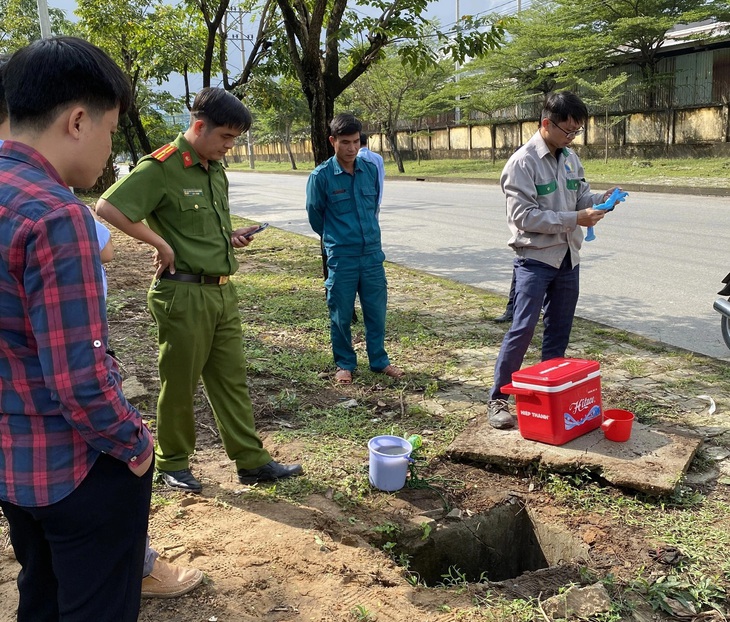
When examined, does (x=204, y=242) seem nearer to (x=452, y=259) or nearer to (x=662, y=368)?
(x=662, y=368)

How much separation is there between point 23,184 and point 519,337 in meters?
3.12

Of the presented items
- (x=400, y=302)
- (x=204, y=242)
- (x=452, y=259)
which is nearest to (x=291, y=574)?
(x=204, y=242)

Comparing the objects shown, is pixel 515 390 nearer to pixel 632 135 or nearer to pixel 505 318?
pixel 505 318

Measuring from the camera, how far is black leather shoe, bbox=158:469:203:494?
3.46 meters

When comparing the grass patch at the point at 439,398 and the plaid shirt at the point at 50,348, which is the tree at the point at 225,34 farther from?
the plaid shirt at the point at 50,348

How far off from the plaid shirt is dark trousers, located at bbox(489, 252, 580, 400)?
2.83 meters

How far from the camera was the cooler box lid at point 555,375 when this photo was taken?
359 centimetres

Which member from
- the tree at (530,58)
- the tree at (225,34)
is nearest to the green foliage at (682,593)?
the tree at (225,34)

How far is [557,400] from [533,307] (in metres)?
0.65

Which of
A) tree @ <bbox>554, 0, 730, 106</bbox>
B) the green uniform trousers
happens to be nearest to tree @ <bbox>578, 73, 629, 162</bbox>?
tree @ <bbox>554, 0, 730, 106</bbox>

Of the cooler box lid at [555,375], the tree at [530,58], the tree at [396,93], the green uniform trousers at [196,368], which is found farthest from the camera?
the tree at [396,93]

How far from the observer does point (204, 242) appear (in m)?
3.33

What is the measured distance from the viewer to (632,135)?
79.0ft

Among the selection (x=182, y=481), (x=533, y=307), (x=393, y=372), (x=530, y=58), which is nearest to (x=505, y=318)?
(x=393, y=372)
